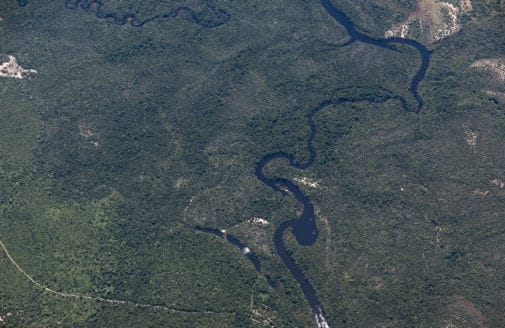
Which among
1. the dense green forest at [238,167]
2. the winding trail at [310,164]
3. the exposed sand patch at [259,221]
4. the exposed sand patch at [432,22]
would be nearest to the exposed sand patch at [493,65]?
the dense green forest at [238,167]

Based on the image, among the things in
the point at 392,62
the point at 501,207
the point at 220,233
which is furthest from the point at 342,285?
the point at 392,62

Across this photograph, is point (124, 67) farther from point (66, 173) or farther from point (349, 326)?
point (349, 326)

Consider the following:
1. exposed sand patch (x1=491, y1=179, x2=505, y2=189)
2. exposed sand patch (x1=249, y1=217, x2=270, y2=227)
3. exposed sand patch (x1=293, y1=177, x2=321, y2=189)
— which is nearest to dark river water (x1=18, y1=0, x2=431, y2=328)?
exposed sand patch (x1=293, y1=177, x2=321, y2=189)

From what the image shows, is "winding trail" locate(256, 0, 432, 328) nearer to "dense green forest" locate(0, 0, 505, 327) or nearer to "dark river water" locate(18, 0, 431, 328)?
"dark river water" locate(18, 0, 431, 328)

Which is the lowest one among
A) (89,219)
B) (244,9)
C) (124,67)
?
(89,219)

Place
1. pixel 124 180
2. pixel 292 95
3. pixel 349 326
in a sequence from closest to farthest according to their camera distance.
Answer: pixel 349 326 < pixel 124 180 < pixel 292 95

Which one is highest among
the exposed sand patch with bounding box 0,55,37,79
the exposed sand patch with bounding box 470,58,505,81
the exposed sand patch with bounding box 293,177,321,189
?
the exposed sand patch with bounding box 470,58,505,81
